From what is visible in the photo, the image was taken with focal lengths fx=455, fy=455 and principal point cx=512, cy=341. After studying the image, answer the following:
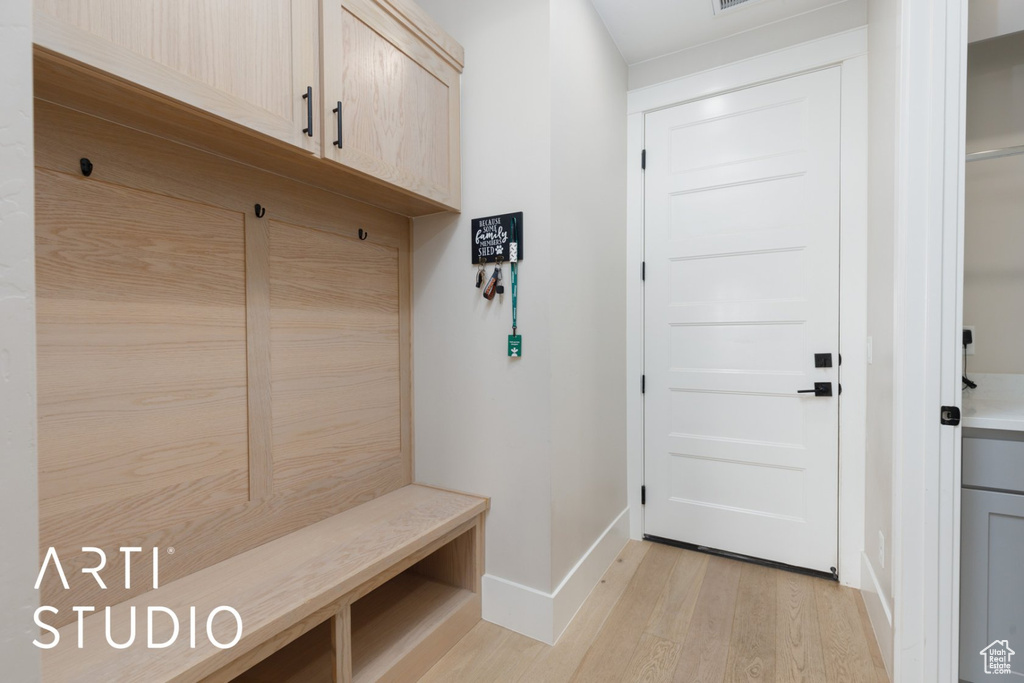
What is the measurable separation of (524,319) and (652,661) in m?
1.32

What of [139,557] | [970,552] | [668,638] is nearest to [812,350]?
[970,552]

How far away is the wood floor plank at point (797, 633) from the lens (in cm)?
157

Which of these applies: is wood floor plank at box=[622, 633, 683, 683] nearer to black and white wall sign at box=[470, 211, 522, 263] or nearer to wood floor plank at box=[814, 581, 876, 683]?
wood floor plank at box=[814, 581, 876, 683]

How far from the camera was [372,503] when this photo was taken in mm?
1812

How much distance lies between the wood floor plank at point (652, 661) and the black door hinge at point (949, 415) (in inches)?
45.9

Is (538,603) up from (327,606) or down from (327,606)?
down

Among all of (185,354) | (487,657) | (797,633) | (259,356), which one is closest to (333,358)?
(259,356)

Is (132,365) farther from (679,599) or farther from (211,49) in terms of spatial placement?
(679,599)

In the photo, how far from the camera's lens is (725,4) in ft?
6.97

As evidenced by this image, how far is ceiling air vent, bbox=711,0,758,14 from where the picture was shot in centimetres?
210

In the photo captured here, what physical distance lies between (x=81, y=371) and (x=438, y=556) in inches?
55.8

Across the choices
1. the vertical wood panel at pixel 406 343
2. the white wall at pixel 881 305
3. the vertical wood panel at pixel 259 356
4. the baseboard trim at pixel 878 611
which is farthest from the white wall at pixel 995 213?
the vertical wood panel at pixel 259 356

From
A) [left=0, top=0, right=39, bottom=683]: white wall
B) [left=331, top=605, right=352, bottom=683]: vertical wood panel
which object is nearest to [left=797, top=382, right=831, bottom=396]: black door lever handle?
[left=331, top=605, right=352, bottom=683]: vertical wood panel

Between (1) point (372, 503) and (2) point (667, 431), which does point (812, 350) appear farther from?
(1) point (372, 503)
